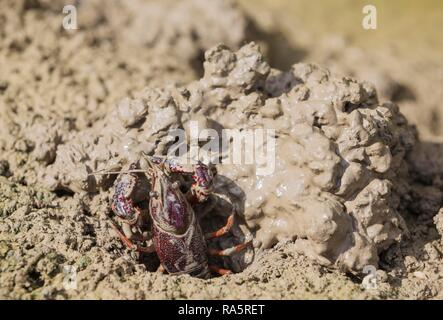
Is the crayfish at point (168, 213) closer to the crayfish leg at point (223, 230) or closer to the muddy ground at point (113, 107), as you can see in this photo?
the crayfish leg at point (223, 230)

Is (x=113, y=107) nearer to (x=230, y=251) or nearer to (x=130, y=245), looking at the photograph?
(x=130, y=245)

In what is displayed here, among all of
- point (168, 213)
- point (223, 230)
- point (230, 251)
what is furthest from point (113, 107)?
point (230, 251)

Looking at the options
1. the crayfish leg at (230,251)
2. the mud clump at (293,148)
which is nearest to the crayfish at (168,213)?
the crayfish leg at (230,251)

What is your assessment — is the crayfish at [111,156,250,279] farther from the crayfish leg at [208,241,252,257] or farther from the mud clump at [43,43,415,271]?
the mud clump at [43,43,415,271]

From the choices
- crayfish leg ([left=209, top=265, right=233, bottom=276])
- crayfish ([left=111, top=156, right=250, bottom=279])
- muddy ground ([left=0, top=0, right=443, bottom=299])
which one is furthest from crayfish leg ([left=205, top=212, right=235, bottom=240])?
muddy ground ([left=0, top=0, right=443, bottom=299])
